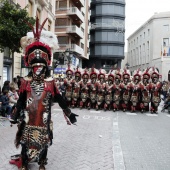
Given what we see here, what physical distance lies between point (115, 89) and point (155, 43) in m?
37.8

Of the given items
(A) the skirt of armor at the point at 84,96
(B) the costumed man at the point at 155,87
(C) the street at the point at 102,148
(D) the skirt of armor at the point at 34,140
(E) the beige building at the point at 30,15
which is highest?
(E) the beige building at the point at 30,15

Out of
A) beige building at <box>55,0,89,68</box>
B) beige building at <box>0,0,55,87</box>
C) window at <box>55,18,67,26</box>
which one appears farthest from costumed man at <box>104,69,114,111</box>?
window at <box>55,18,67,26</box>

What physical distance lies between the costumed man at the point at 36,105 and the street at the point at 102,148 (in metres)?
0.57

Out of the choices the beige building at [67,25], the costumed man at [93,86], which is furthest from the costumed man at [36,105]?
the beige building at [67,25]

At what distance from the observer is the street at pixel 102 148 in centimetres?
564

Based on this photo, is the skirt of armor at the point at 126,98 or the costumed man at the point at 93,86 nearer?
the skirt of armor at the point at 126,98

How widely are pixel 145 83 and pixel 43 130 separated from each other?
11108 millimetres

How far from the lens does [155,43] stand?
50938mm

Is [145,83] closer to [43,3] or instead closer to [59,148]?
[59,148]

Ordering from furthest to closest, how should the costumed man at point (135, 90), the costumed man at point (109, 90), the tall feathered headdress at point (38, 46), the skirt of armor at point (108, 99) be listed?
1. the skirt of armor at point (108, 99)
2. the costumed man at point (109, 90)
3. the costumed man at point (135, 90)
4. the tall feathered headdress at point (38, 46)

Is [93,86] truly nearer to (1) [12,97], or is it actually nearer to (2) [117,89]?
(2) [117,89]

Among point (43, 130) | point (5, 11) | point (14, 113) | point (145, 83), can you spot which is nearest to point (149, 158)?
point (43, 130)

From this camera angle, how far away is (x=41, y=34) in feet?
17.1

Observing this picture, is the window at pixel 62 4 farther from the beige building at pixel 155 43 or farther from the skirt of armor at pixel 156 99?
the skirt of armor at pixel 156 99
